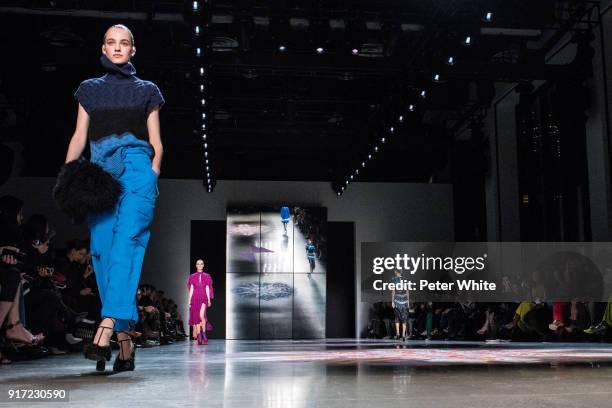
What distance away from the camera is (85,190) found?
7.45 ft

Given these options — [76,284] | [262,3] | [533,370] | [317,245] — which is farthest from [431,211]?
[533,370]

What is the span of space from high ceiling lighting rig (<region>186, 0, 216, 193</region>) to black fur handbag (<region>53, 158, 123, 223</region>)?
502 centimetres

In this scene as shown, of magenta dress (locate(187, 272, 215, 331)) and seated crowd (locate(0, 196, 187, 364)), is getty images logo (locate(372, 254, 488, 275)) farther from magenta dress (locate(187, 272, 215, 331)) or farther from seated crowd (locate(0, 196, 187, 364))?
seated crowd (locate(0, 196, 187, 364))

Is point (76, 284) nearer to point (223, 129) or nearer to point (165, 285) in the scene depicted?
point (223, 129)

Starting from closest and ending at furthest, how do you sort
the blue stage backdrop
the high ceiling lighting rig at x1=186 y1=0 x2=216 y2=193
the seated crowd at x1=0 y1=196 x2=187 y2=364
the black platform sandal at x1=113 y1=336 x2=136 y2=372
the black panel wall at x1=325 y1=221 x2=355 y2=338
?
the black platform sandal at x1=113 y1=336 x2=136 y2=372 < the seated crowd at x1=0 y1=196 x2=187 y2=364 < the high ceiling lighting rig at x1=186 y1=0 x2=216 y2=193 < the blue stage backdrop < the black panel wall at x1=325 y1=221 x2=355 y2=338

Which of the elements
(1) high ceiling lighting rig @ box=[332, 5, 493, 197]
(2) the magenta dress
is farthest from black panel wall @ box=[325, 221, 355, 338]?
(2) the magenta dress

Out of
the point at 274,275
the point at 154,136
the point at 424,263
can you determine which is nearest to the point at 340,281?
the point at 274,275

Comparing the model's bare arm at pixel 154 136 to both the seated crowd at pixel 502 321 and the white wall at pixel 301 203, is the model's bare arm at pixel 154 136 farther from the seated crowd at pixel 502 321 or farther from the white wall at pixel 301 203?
the white wall at pixel 301 203

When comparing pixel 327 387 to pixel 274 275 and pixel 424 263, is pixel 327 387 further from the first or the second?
pixel 424 263

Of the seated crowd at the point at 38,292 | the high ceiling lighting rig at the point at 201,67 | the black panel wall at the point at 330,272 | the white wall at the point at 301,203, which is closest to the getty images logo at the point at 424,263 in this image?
the white wall at the point at 301,203

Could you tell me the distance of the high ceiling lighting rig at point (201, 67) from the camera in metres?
7.12

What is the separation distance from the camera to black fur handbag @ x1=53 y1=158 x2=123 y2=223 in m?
2.26

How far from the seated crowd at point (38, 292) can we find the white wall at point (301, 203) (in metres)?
7.17

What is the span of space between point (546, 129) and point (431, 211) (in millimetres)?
4362
